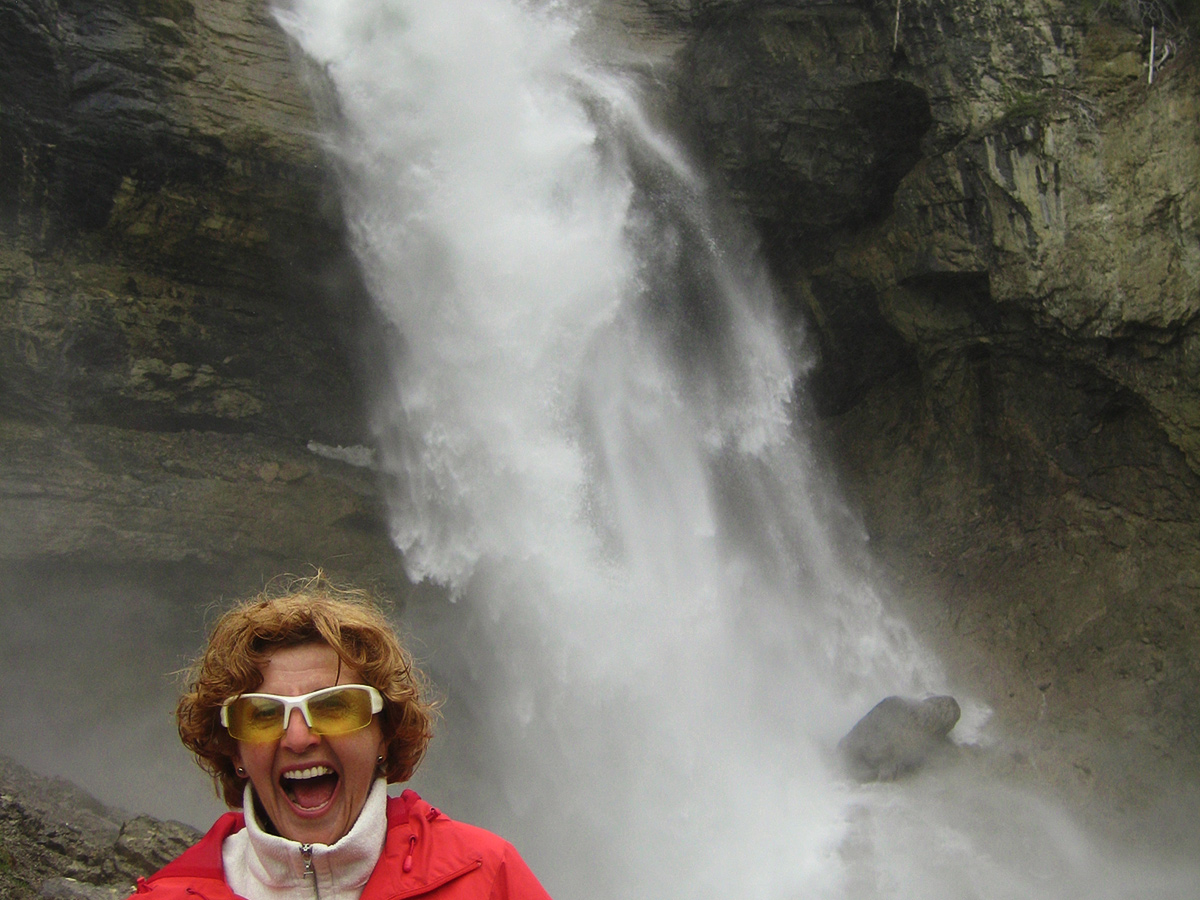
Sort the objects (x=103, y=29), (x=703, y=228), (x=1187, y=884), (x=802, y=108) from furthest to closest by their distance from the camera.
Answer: (x=703, y=228) < (x=802, y=108) < (x=103, y=29) < (x=1187, y=884)

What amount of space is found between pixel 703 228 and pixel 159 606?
8.93 meters

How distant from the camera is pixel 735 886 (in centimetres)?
867

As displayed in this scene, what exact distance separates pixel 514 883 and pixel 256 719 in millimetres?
625

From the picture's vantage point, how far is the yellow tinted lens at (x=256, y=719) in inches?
72.4

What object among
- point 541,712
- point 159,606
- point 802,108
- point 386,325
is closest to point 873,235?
point 802,108

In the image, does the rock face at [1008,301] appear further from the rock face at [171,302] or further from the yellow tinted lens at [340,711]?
the yellow tinted lens at [340,711]

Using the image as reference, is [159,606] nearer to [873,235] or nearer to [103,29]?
[103,29]

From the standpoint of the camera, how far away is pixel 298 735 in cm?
181

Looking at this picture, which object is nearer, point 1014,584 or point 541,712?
point 541,712

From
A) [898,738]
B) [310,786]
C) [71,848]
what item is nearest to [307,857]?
[310,786]

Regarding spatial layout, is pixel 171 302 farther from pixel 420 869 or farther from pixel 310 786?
pixel 420 869

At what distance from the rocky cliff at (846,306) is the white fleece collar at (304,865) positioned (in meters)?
10.1

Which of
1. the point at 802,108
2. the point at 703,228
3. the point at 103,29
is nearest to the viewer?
the point at 103,29

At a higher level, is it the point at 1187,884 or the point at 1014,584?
the point at 1014,584
